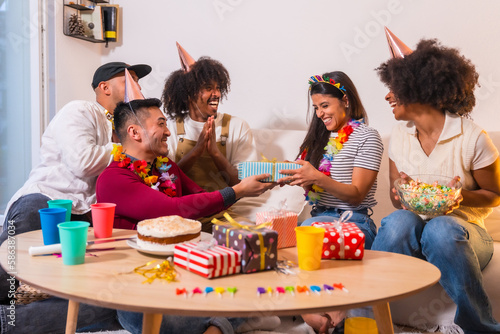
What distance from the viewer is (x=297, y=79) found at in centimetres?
326

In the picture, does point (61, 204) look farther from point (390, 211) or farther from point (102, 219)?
point (390, 211)

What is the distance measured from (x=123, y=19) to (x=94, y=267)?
3111mm

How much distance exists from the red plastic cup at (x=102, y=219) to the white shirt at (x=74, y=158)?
74 centimetres

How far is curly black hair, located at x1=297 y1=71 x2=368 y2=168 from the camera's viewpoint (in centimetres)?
221

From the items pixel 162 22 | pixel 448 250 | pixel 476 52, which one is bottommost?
pixel 448 250

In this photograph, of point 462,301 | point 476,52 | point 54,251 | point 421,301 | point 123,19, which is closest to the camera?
point 54,251

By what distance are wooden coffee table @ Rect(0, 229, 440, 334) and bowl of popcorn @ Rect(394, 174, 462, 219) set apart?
0.51m

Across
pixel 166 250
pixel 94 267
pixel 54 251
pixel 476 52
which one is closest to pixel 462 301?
pixel 166 250

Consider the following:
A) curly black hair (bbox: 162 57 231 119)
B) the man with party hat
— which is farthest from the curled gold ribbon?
curly black hair (bbox: 162 57 231 119)

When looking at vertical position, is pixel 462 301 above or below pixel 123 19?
below

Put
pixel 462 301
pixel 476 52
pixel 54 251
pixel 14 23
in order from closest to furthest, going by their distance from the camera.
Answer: pixel 54 251 < pixel 462 301 < pixel 476 52 < pixel 14 23

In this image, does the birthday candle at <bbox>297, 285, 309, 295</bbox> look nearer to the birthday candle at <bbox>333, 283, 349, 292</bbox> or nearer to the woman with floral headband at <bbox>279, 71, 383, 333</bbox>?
the birthday candle at <bbox>333, 283, 349, 292</bbox>

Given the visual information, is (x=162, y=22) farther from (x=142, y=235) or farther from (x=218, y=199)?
(x=142, y=235)

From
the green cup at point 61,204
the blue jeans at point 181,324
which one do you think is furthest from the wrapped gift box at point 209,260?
the green cup at point 61,204
